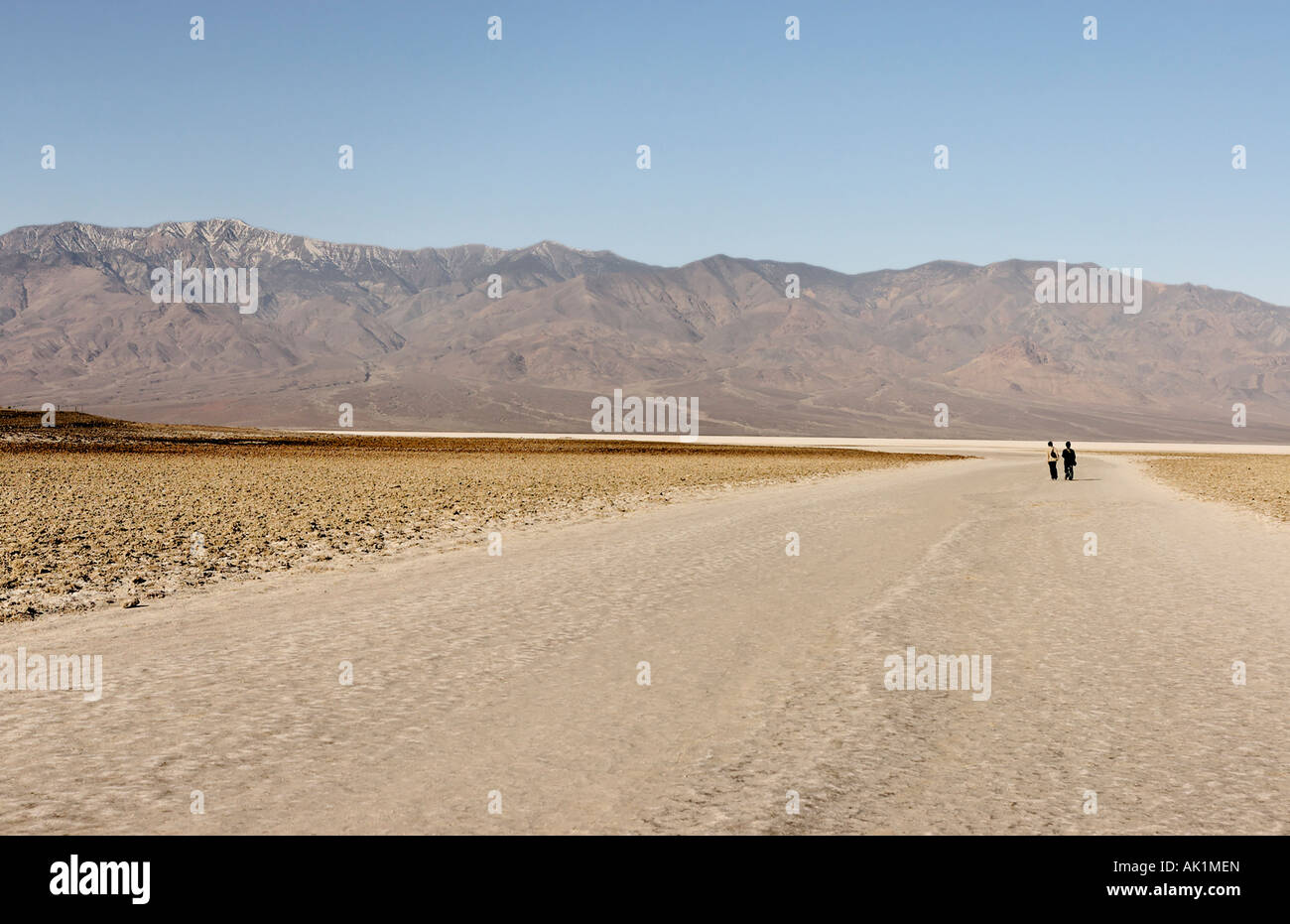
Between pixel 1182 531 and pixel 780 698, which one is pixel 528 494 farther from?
pixel 780 698

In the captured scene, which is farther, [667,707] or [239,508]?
[239,508]

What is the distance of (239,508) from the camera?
85.0 ft

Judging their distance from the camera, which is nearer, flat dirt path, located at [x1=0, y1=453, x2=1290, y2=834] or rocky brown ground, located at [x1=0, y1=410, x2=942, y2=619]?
flat dirt path, located at [x1=0, y1=453, x2=1290, y2=834]

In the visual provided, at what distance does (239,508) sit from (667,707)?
69.1 ft

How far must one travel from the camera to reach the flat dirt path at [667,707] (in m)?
5.58

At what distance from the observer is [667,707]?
25.2ft

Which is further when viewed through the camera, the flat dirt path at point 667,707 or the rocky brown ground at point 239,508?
the rocky brown ground at point 239,508

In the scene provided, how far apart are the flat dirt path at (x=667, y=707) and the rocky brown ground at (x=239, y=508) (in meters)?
2.27

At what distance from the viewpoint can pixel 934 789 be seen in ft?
19.3

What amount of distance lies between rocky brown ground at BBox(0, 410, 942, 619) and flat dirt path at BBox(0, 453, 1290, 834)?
7.45 ft

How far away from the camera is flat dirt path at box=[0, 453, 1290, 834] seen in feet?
18.3

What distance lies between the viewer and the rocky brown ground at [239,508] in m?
15.6
